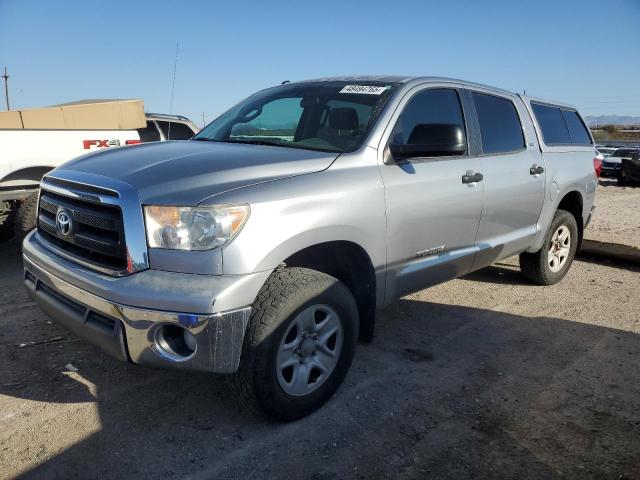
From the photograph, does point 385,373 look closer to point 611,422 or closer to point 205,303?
point 611,422

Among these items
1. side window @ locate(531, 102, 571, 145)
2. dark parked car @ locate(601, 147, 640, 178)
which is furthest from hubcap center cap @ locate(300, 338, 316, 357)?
dark parked car @ locate(601, 147, 640, 178)

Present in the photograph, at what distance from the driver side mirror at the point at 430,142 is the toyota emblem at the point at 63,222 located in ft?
6.10

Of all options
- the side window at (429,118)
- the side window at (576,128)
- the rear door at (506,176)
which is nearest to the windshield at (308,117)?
the side window at (429,118)

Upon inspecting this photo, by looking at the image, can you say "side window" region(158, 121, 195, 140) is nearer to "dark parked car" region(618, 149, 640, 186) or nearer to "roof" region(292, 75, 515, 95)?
"roof" region(292, 75, 515, 95)

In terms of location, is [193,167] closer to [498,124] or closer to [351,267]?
[351,267]

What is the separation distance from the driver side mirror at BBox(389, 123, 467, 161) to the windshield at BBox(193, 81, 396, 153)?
0.81ft

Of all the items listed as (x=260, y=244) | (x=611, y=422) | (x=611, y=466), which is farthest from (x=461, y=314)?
(x=260, y=244)

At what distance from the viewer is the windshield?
326 centimetres

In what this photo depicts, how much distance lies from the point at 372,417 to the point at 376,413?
0.16 feet

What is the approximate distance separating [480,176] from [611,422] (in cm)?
179

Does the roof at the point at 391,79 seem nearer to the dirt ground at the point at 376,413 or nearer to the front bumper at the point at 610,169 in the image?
the dirt ground at the point at 376,413

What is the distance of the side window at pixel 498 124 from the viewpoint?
4.09m

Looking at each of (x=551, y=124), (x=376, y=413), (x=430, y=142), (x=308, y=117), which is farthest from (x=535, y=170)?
(x=376, y=413)

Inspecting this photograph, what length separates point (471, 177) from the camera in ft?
12.1
